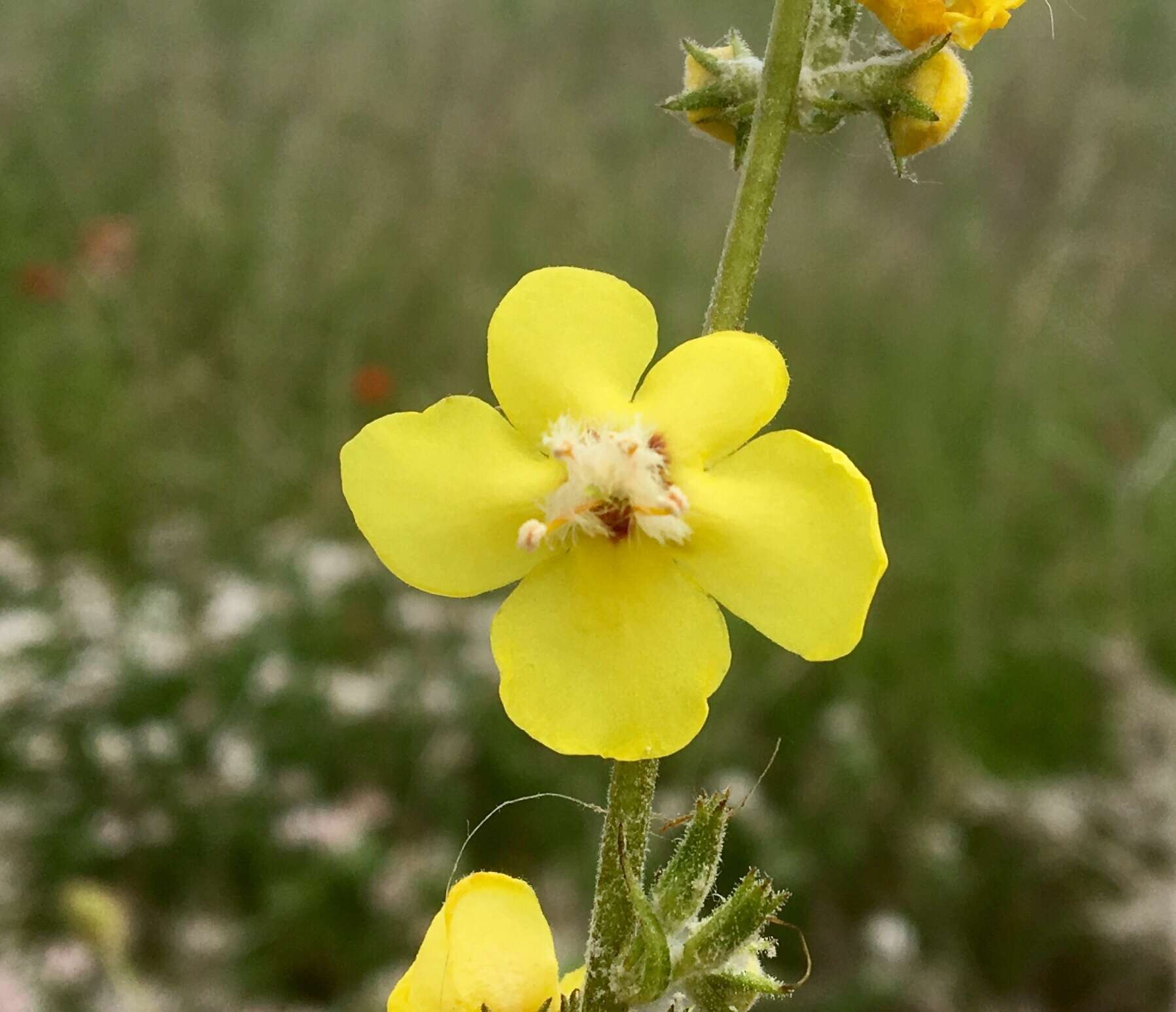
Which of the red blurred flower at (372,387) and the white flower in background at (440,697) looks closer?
the white flower in background at (440,697)

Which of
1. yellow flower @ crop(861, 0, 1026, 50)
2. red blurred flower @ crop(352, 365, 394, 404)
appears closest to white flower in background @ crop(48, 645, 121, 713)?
red blurred flower @ crop(352, 365, 394, 404)

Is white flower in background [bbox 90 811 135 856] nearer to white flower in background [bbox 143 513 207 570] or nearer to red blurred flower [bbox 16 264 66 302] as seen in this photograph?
white flower in background [bbox 143 513 207 570]

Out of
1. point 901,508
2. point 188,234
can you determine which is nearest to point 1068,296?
point 901,508

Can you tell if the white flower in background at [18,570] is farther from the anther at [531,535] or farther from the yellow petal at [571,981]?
the anther at [531,535]

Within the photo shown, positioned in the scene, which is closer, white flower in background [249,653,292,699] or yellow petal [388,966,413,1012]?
yellow petal [388,966,413,1012]

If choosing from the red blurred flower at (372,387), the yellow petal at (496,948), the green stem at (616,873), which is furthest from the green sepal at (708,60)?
the red blurred flower at (372,387)

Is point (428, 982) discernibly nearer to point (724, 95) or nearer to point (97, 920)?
point (724, 95)

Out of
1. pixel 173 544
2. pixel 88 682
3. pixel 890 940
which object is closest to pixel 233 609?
pixel 88 682
